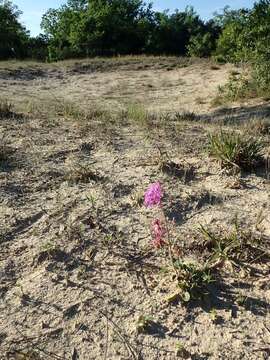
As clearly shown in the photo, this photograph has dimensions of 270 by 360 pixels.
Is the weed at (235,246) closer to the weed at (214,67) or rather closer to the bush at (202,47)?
the weed at (214,67)

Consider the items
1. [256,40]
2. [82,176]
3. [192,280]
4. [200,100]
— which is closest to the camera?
[192,280]

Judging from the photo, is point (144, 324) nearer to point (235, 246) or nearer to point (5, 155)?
point (235, 246)

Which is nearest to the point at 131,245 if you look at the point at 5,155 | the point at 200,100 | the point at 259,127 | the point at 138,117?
the point at 5,155

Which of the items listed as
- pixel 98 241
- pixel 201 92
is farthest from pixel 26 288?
pixel 201 92

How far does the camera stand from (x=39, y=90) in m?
15.9

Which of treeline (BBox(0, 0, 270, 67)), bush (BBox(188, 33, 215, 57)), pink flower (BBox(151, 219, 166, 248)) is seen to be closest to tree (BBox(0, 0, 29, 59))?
treeline (BBox(0, 0, 270, 67))

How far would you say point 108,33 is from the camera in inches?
1287

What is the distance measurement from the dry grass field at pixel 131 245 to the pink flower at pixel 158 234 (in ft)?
0.20

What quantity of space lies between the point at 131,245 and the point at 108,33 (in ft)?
101

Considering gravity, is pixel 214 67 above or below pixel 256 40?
below

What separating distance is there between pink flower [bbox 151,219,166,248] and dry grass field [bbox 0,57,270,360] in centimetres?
6

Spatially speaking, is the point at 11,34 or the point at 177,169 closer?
the point at 177,169

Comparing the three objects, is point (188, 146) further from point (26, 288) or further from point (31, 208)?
point (26, 288)

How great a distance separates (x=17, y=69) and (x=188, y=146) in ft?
49.0
